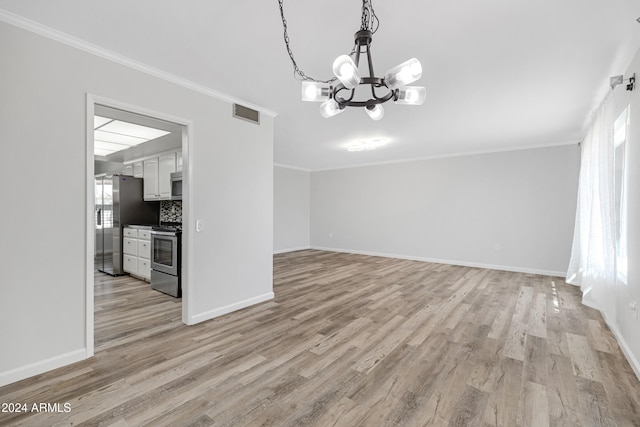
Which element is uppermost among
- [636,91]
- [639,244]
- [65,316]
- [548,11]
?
[548,11]

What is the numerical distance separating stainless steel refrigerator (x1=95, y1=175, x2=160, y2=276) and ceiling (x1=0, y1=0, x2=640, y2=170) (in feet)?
11.4

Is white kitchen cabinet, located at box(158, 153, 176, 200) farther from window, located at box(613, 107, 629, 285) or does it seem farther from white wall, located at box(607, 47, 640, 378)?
window, located at box(613, 107, 629, 285)

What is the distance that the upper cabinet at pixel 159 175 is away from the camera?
4.79 m

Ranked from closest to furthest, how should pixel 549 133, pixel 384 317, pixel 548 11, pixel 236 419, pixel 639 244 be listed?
pixel 236 419, pixel 548 11, pixel 639 244, pixel 384 317, pixel 549 133

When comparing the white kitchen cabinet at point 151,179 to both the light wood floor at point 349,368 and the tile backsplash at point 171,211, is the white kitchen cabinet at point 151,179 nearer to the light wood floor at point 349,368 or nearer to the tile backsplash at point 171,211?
the tile backsplash at point 171,211

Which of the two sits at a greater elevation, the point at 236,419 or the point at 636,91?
the point at 636,91

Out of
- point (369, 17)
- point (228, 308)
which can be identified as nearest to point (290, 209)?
point (228, 308)

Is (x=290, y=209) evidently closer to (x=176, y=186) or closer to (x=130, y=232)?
(x=176, y=186)

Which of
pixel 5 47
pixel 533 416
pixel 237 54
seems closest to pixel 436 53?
pixel 237 54

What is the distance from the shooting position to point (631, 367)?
2.23m

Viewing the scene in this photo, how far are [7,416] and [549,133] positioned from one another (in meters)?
7.00

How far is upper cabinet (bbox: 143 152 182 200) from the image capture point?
479cm

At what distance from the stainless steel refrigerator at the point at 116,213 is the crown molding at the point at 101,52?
3283 millimetres

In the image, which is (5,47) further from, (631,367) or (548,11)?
(631,367)
